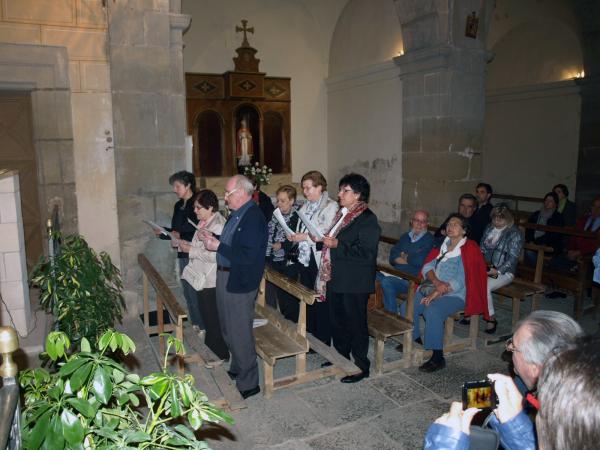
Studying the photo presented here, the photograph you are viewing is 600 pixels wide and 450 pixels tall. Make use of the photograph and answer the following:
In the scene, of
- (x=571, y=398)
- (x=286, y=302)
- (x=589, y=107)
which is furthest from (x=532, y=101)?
(x=571, y=398)

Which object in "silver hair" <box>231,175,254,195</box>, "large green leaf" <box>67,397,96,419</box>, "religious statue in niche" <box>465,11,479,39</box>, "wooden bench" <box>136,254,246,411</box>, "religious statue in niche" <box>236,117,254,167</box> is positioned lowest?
"wooden bench" <box>136,254,246,411</box>

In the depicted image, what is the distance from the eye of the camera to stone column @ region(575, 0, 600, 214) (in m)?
9.16

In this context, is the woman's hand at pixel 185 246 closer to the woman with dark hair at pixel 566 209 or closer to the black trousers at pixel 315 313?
the black trousers at pixel 315 313

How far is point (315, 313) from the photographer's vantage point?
473 cm

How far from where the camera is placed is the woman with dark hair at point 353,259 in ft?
12.8

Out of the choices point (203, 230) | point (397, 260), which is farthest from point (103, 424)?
point (397, 260)

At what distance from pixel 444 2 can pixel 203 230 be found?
5.39 metres

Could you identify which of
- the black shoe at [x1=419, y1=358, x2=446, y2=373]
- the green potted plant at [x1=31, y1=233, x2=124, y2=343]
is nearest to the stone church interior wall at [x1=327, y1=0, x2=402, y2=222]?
the black shoe at [x1=419, y1=358, x2=446, y2=373]

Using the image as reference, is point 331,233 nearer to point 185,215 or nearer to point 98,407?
point 185,215

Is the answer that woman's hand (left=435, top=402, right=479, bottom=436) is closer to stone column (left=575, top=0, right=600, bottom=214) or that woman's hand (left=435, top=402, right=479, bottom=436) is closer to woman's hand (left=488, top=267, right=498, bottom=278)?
woman's hand (left=488, top=267, right=498, bottom=278)

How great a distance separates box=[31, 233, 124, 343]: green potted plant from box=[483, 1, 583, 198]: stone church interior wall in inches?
372

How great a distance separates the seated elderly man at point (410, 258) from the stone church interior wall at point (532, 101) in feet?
22.2

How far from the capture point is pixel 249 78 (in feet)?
35.5

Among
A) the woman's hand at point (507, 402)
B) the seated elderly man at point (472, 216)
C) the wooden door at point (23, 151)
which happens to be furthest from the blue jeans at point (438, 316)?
the wooden door at point (23, 151)
